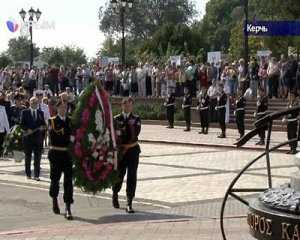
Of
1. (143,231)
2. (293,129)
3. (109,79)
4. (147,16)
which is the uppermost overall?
(147,16)

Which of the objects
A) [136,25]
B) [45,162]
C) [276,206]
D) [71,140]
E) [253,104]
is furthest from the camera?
[136,25]

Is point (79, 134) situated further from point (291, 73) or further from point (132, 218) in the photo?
point (291, 73)

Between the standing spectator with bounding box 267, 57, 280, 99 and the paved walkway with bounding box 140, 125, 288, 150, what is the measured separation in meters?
Result: 2.68

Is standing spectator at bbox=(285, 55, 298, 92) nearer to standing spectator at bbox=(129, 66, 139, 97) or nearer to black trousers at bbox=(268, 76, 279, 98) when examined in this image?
black trousers at bbox=(268, 76, 279, 98)

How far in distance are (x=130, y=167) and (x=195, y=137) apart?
604 inches

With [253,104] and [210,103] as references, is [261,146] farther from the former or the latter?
[253,104]

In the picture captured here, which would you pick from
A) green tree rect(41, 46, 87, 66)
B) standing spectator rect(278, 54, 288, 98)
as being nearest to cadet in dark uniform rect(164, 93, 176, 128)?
standing spectator rect(278, 54, 288, 98)

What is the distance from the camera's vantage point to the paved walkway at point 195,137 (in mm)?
24422

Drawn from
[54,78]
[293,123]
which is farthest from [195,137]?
[293,123]

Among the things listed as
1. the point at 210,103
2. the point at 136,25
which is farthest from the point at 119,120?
the point at 136,25

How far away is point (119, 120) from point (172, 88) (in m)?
21.8

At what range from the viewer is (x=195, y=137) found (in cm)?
2741

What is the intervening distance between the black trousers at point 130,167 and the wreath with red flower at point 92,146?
0.46 ft

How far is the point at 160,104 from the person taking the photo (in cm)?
3553
